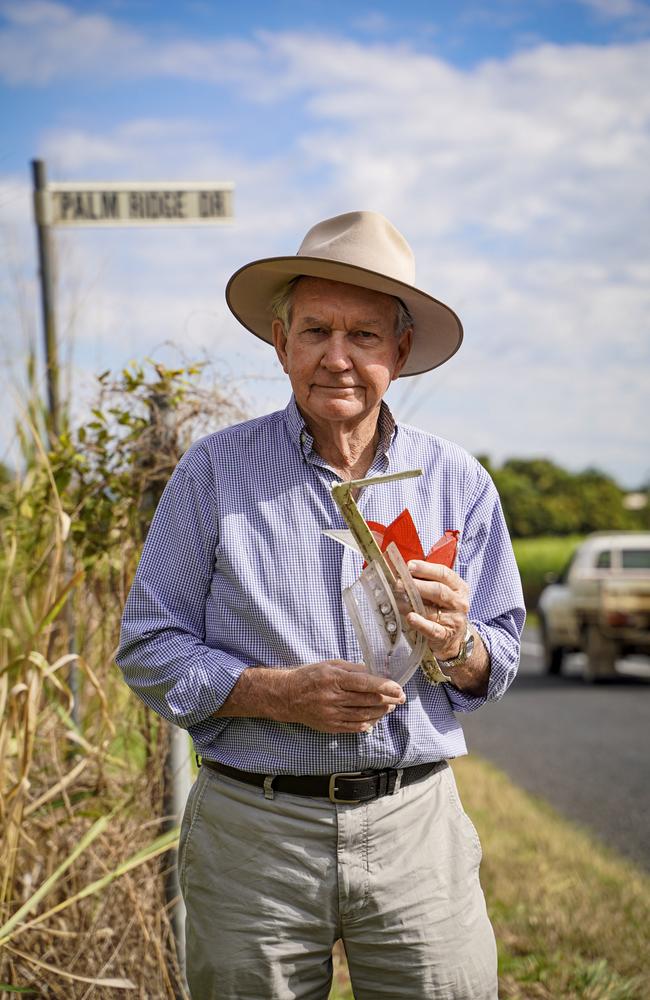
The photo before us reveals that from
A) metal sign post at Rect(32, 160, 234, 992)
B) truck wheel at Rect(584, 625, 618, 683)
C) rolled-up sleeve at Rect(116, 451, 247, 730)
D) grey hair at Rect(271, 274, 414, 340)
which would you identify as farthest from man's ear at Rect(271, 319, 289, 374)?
truck wheel at Rect(584, 625, 618, 683)

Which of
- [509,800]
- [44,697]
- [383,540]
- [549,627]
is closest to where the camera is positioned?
[383,540]

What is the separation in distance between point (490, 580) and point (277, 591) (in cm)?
45

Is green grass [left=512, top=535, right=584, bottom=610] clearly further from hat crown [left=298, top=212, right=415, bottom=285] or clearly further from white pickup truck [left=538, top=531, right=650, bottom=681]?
hat crown [left=298, top=212, right=415, bottom=285]

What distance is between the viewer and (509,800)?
562 cm

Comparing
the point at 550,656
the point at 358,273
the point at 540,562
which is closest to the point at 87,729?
the point at 358,273

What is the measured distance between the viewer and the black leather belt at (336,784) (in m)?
1.84

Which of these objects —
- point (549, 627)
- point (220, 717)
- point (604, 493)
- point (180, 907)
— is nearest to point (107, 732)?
point (180, 907)

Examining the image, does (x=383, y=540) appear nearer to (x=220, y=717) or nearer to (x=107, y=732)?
(x=220, y=717)

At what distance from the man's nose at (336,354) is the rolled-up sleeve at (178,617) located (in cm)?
33

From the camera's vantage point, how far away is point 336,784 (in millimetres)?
1837

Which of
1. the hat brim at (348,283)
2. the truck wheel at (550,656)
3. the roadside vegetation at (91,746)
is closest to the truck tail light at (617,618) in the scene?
the truck wheel at (550,656)

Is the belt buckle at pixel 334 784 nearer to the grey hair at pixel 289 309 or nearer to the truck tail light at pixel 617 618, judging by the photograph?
the grey hair at pixel 289 309

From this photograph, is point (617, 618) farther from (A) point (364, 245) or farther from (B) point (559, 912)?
(A) point (364, 245)

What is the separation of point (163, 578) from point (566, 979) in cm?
204
